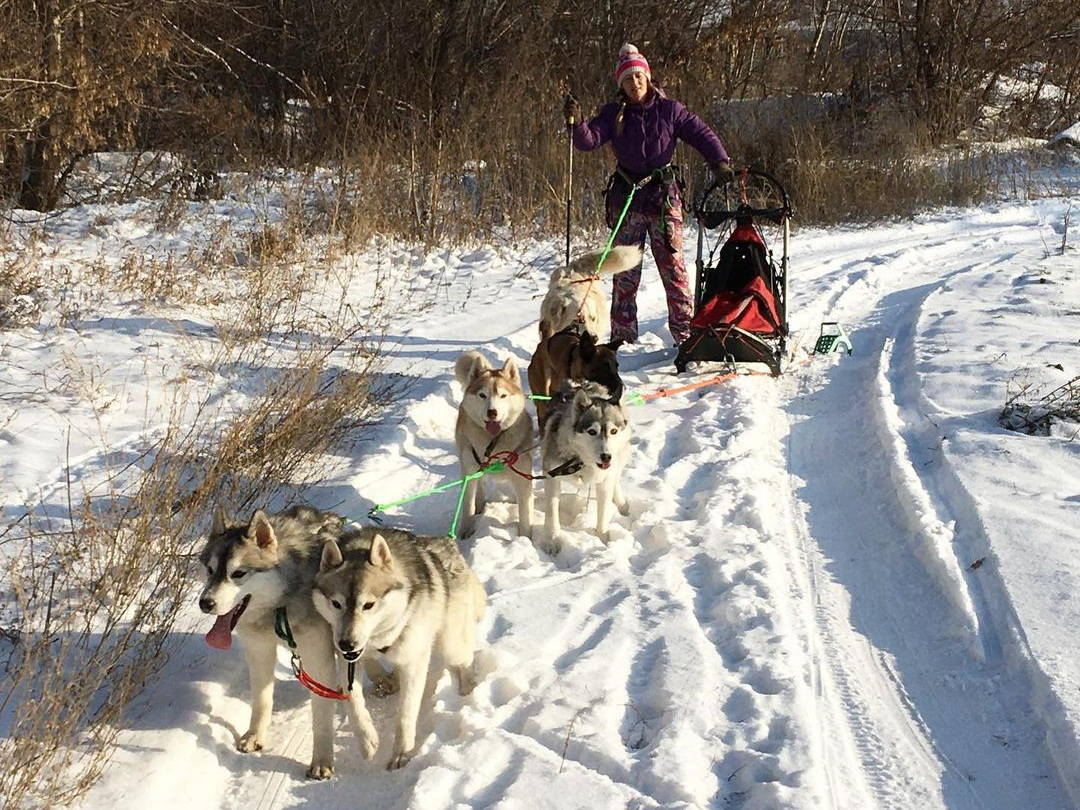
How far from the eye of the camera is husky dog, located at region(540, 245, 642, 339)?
5994 millimetres

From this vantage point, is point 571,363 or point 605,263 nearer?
point 571,363

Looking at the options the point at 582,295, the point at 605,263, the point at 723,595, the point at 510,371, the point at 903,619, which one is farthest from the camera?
the point at 605,263

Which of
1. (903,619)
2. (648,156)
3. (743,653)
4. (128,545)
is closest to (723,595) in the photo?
(743,653)

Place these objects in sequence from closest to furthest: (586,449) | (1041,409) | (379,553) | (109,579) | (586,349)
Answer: (379,553), (109,579), (586,449), (1041,409), (586,349)

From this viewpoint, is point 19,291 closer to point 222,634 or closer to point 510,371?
point 510,371

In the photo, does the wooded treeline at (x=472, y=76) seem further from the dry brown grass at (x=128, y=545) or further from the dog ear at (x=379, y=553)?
the dog ear at (x=379, y=553)

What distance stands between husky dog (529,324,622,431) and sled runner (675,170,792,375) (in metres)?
1.08

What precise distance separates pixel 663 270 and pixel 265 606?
16.1ft

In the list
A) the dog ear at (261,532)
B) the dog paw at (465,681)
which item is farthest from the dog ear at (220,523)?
the dog paw at (465,681)

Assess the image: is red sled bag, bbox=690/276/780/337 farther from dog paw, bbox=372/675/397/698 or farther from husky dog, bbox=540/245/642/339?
dog paw, bbox=372/675/397/698

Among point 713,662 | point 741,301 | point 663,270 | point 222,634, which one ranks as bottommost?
point 713,662

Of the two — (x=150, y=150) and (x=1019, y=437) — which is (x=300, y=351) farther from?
(x=150, y=150)

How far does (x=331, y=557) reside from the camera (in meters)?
2.84

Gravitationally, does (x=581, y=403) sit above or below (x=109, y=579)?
above
